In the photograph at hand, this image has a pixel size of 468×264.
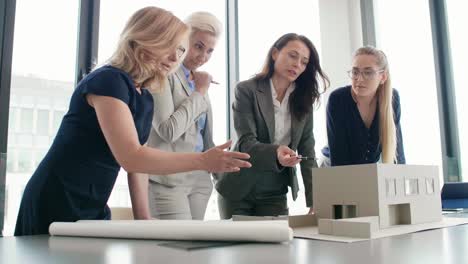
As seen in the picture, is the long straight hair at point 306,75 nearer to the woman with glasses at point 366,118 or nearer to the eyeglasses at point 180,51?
the woman with glasses at point 366,118

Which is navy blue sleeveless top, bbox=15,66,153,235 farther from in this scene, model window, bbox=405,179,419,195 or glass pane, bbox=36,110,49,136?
glass pane, bbox=36,110,49,136

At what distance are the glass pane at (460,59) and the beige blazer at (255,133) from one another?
170cm

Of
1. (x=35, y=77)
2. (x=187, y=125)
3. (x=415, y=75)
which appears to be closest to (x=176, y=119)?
(x=187, y=125)

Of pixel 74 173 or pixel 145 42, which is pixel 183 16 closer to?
pixel 145 42

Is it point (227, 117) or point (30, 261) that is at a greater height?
point (227, 117)

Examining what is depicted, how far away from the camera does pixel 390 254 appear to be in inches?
23.9

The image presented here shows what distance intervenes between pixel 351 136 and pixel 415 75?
1.73 metres

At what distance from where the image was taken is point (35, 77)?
2.51 m

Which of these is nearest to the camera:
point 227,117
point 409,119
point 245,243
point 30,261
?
point 30,261

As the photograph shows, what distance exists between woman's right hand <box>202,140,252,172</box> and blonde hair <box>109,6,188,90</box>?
321mm

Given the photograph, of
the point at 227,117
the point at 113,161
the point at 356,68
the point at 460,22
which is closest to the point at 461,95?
the point at 460,22

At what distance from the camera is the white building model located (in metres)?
0.94

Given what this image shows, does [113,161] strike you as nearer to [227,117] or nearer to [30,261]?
[30,261]

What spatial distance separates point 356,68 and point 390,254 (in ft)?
4.76
